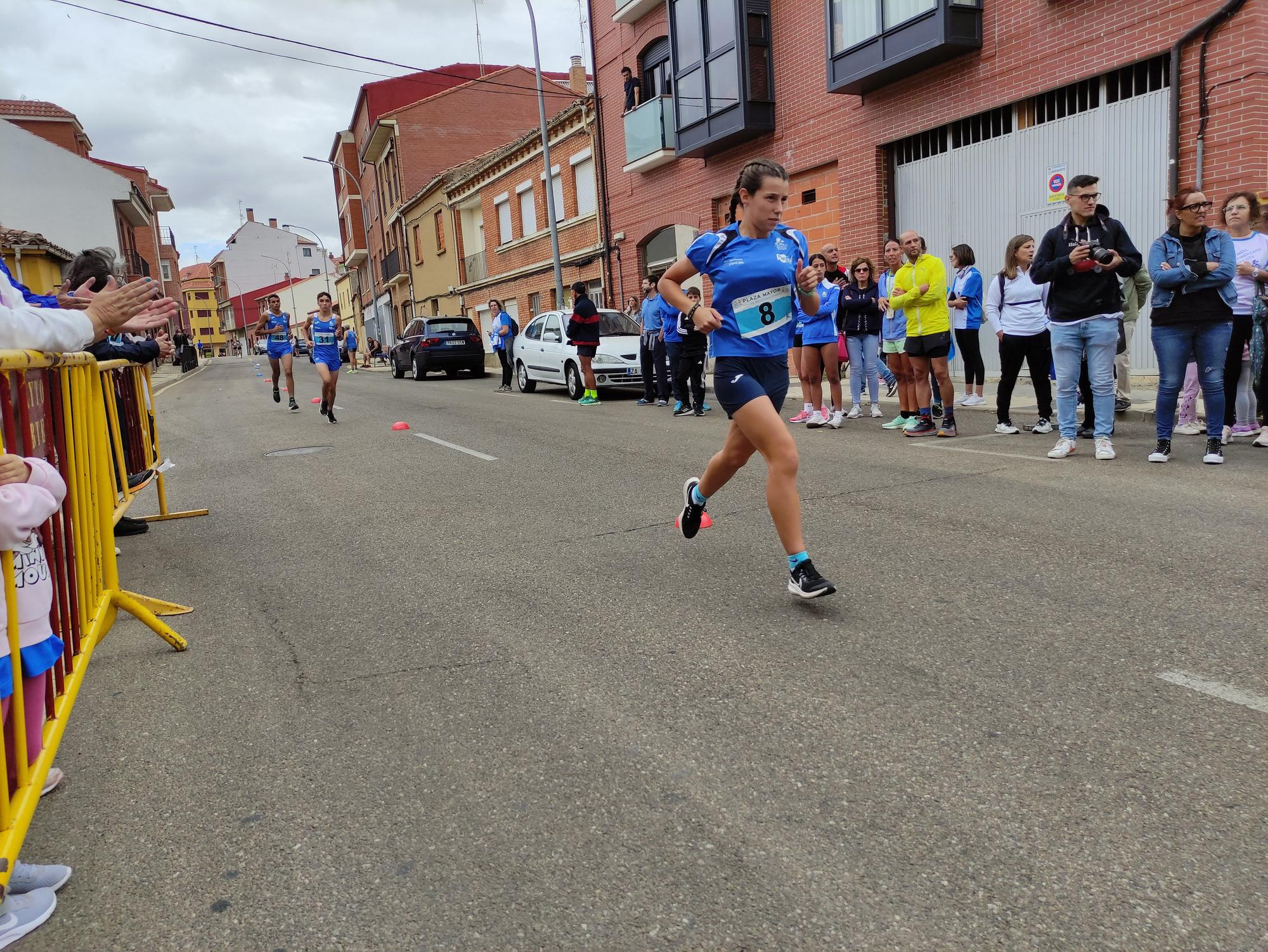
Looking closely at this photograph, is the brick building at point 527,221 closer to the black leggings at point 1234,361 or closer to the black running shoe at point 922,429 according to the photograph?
the black running shoe at point 922,429

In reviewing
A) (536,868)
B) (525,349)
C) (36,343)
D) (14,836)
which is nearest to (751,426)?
(536,868)

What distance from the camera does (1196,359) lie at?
6.91 m

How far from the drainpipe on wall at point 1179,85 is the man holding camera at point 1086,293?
17.3ft

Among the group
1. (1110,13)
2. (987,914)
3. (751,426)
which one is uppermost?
(1110,13)

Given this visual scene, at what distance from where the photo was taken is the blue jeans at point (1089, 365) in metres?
7.04

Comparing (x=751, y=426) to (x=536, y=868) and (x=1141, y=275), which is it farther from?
(x=1141, y=275)

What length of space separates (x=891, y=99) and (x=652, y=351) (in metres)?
6.27

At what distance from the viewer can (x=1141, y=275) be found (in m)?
8.92

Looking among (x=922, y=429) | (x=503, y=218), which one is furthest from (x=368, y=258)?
(x=922, y=429)

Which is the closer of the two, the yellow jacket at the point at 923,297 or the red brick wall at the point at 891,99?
the yellow jacket at the point at 923,297

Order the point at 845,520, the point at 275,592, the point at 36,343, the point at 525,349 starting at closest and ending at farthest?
1. the point at 36,343
2. the point at 275,592
3. the point at 845,520
4. the point at 525,349

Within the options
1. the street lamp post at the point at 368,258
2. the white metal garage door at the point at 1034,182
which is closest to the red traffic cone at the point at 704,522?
the white metal garage door at the point at 1034,182

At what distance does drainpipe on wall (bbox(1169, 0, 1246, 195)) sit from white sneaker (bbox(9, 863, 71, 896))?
1252 cm

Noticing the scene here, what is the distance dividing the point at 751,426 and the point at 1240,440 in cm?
582
